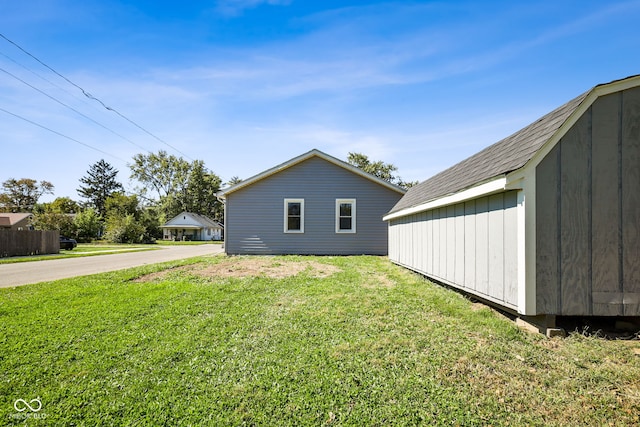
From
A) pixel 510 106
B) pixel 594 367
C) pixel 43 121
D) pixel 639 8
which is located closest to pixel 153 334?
pixel 594 367

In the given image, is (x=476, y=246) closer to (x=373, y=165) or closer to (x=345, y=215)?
(x=345, y=215)

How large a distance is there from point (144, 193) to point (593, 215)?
2416 inches

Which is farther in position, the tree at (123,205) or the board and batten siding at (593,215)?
the tree at (123,205)

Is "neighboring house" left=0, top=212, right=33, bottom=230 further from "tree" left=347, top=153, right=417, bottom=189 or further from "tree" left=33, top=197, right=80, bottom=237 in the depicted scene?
"tree" left=347, top=153, right=417, bottom=189

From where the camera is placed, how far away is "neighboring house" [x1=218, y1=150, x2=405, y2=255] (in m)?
13.7

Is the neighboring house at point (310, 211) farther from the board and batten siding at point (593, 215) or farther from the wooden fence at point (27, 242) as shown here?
the wooden fence at point (27, 242)

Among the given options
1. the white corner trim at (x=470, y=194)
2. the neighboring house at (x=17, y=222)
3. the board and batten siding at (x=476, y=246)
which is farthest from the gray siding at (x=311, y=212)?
the neighboring house at (x=17, y=222)

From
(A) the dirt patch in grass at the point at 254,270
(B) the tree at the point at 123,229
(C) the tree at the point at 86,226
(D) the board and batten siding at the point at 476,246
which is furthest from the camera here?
(B) the tree at the point at 123,229

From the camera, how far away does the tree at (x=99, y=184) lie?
63.5 metres

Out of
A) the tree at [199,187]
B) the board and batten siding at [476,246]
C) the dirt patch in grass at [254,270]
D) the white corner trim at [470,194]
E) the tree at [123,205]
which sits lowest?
the dirt patch in grass at [254,270]

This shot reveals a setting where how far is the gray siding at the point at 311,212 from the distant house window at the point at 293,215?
0.18 metres

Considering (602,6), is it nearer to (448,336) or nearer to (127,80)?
(448,336)

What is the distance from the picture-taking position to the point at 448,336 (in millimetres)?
3539

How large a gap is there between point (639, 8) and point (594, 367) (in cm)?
669
